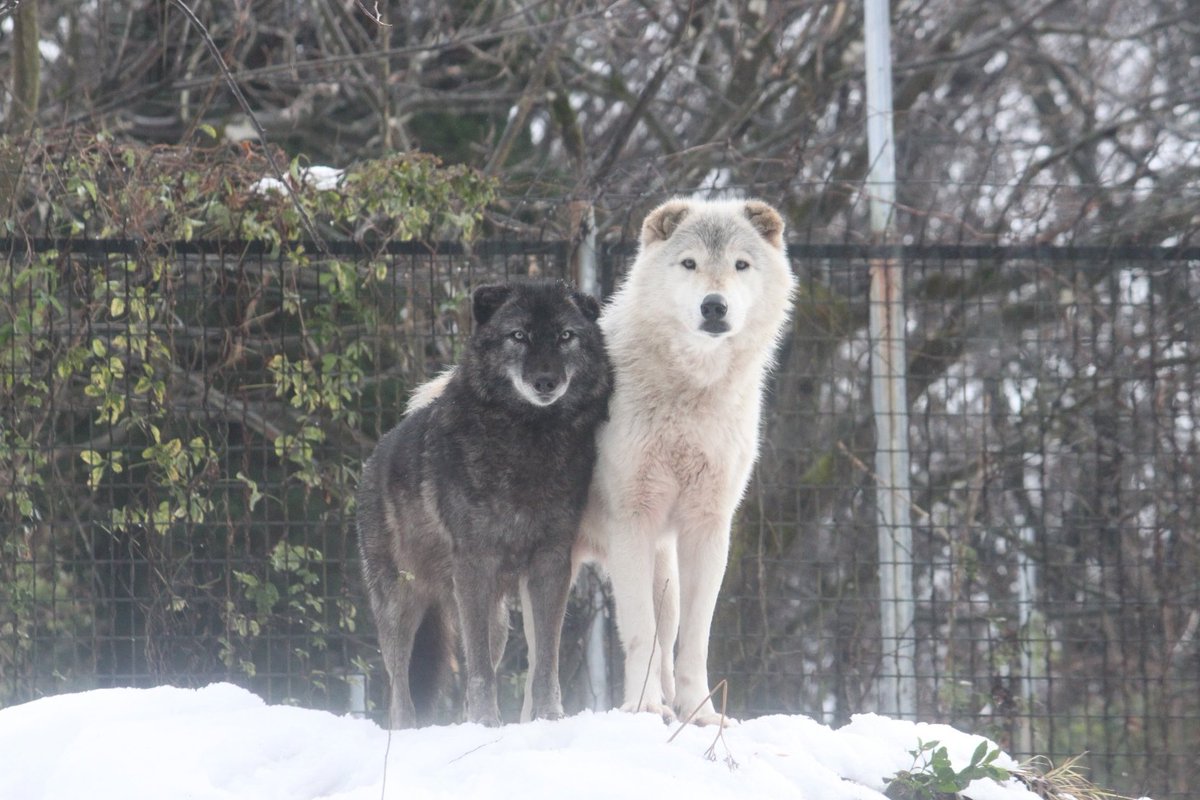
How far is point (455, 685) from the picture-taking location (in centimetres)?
702

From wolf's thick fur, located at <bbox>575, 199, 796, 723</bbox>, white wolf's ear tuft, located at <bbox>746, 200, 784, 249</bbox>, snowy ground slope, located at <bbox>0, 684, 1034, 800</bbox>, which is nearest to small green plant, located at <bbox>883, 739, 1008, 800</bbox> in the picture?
snowy ground slope, located at <bbox>0, 684, 1034, 800</bbox>

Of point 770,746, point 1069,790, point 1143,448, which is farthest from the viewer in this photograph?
point 1143,448

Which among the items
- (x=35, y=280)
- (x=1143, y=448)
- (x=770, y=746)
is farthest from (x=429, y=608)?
(x=1143, y=448)

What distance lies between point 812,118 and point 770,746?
6.54 meters

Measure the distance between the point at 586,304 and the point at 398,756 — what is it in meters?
1.77

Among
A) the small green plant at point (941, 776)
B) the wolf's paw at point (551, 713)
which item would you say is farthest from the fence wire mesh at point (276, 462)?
the small green plant at point (941, 776)

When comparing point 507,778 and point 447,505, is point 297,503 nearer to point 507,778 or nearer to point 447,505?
point 447,505

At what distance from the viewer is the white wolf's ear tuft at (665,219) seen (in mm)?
4969

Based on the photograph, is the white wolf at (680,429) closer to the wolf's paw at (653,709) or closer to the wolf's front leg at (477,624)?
the wolf's paw at (653,709)

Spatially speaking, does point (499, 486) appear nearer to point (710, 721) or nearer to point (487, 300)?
point (487, 300)

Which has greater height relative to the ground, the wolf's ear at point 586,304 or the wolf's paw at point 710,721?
the wolf's ear at point 586,304

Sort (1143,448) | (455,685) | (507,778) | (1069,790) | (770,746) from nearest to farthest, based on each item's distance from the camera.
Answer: (507,778), (770,746), (1069,790), (455,685), (1143,448)

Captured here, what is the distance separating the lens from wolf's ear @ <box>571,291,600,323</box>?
4691 mm

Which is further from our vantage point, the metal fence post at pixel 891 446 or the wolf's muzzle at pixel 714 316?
the metal fence post at pixel 891 446
